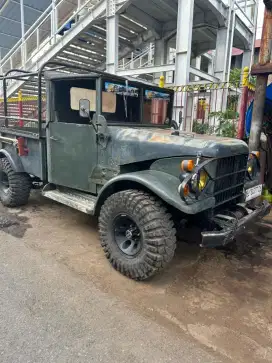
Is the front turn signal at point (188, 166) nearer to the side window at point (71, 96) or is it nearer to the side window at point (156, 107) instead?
the side window at point (71, 96)

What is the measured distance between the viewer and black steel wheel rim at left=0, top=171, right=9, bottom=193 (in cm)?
495

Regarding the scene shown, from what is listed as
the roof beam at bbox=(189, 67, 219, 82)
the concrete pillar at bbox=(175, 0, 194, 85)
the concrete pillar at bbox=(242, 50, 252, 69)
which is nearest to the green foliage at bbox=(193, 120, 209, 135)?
the concrete pillar at bbox=(175, 0, 194, 85)

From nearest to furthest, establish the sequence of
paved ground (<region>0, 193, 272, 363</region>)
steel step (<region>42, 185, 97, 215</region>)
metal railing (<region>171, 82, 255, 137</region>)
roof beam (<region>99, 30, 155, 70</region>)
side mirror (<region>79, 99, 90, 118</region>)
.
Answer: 1. paved ground (<region>0, 193, 272, 363</region>)
2. side mirror (<region>79, 99, 90, 118</region>)
3. steel step (<region>42, 185, 97, 215</region>)
4. metal railing (<region>171, 82, 255, 137</region>)
5. roof beam (<region>99, 30, 155, 70</region>)

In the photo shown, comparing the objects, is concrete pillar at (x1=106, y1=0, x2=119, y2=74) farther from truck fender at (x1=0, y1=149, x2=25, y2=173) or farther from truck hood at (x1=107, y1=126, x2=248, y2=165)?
truck hood at (x1=107, y1=126, x2=248, y2=165)

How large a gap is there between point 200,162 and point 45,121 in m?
2.50

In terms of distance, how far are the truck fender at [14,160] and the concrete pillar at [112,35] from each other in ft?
14.7

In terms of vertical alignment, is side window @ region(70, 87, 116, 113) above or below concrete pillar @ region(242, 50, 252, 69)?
below

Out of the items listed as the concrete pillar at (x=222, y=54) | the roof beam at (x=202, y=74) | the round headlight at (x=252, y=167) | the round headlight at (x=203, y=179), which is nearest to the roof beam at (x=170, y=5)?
the concrete pillar at (x=222, y=54)

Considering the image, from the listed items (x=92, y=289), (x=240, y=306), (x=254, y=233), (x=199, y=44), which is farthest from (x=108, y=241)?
(x=199, y=44)

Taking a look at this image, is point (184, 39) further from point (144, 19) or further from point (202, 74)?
point (144, 19)

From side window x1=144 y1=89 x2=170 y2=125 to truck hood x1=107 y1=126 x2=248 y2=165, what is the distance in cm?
82

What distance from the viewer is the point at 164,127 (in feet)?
14.2

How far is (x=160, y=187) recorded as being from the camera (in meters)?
2.68

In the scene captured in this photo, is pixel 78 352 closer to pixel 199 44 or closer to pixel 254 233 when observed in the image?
pixel 254 233
